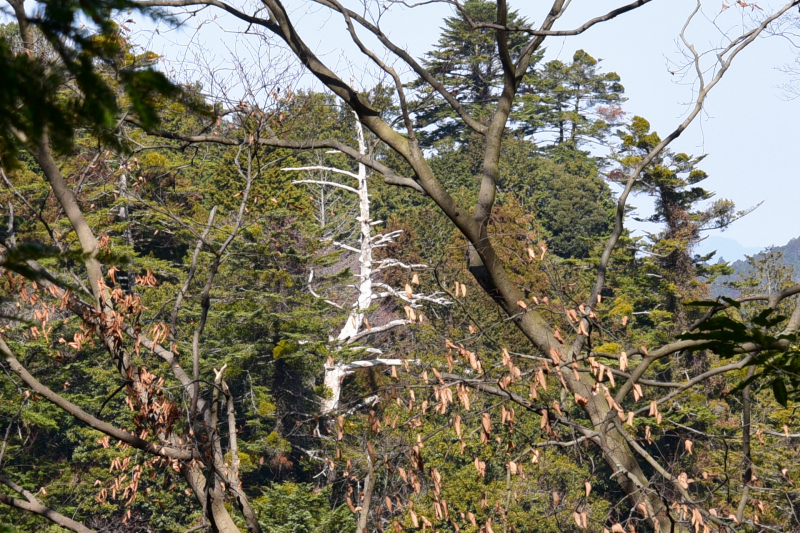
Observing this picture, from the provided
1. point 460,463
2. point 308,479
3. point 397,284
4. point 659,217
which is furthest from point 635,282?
point 308,479

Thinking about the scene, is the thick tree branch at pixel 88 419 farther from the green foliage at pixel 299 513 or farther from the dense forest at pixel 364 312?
the green foliage at pixel 299 513

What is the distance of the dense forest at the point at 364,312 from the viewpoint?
3379 millimetres

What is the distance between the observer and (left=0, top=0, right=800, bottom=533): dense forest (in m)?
3.38

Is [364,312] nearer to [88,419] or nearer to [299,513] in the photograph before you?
[299,513]

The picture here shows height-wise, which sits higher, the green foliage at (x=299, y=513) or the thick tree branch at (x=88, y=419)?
the thick tree branch at (x=88, y=419)

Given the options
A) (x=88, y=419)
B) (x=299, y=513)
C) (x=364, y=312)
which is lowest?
(x=299, y=513)

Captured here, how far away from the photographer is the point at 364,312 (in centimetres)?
1956

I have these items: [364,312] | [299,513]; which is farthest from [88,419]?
[364,312]

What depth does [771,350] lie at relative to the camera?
2.75 meters

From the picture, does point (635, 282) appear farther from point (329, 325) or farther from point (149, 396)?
point (149, 396)

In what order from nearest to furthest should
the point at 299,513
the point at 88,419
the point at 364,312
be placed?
the point at 88,419, the point at 299,513, the point at 364,312

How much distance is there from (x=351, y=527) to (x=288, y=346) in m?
6.00

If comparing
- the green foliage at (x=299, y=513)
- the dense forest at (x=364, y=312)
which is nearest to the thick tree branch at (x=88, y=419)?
the dense forest at (x=364, y=312)

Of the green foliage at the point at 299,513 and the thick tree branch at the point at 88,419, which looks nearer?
the thick tree branch at the point at 88,419
